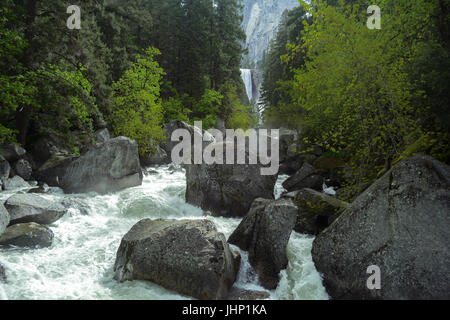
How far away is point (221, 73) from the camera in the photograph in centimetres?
3409

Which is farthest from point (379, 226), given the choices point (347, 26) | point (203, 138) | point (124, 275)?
point (203, 138)

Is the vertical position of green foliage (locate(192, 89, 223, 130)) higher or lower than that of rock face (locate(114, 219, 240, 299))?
higher

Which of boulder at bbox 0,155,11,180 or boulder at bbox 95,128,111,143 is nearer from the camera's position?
boulder at bbox 0,155,11,180

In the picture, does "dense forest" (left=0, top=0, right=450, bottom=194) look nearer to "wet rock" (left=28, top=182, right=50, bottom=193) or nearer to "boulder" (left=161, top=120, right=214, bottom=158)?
"wet rock" (left=28, top=182, right=50, bottom=193)

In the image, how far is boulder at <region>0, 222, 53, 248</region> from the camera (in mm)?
7438

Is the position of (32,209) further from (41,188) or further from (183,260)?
(183,260)

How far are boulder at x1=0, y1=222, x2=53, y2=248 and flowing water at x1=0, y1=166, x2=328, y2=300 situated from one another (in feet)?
0.72

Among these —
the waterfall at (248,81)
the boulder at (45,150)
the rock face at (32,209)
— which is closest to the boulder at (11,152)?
the boulder at (45,150)

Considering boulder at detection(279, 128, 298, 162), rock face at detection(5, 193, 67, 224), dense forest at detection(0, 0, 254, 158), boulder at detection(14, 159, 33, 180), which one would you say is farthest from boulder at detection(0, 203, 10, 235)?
boulder at detection(279, 128, 298, 162)

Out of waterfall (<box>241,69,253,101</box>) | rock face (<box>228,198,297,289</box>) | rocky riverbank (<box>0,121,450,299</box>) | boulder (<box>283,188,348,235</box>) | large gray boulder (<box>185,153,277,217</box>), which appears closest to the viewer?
rocky riverbank (<box>0,121,450,299</box>)

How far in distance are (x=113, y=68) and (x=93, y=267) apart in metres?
21.3

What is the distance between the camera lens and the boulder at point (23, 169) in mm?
12655
